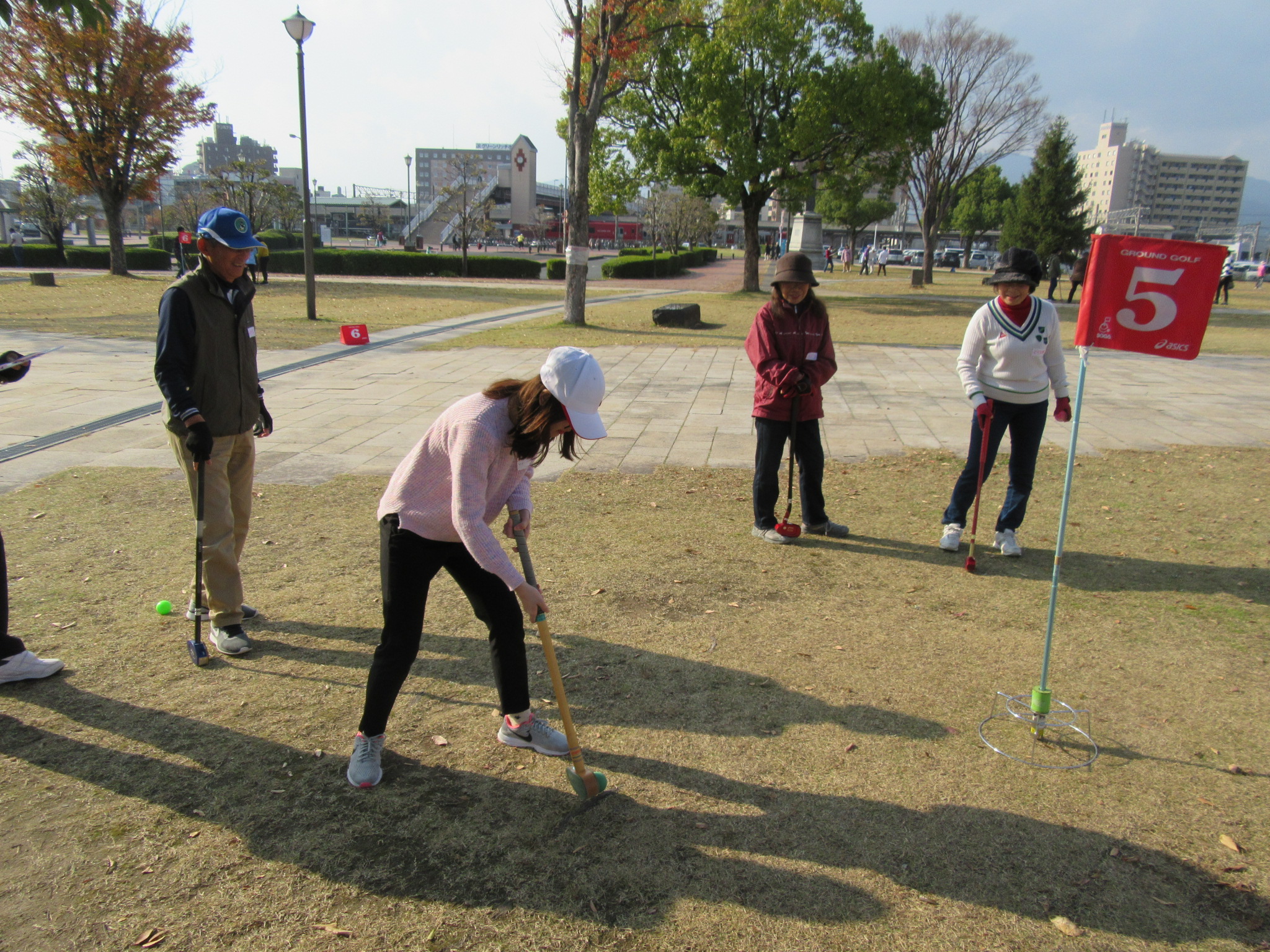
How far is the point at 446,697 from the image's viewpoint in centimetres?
344

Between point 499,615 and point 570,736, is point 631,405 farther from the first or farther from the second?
point 570,736

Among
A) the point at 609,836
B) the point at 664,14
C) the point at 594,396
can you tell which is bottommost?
the point at 609,836

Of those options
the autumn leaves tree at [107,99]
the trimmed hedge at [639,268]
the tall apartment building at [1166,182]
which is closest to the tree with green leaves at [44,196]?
the autumn leaves tree at [107,99]

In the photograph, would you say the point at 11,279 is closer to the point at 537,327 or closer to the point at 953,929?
the point at 537,327

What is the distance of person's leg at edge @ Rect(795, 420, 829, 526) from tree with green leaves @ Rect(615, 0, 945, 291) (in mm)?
19765

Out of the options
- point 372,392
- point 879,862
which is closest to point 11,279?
point 372,392

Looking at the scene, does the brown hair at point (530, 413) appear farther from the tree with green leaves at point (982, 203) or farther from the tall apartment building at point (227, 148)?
the tall apartment building at point (227, 148)

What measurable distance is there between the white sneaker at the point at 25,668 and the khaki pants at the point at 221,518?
63 cm

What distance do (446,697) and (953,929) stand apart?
2.04m

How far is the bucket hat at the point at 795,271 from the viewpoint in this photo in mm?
4898

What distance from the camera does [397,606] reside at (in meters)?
2.75

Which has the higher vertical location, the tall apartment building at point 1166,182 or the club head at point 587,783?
the tall apartment building at point 1166,182

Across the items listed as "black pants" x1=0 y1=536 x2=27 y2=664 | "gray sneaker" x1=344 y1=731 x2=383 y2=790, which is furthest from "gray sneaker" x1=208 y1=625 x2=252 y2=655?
"gray sneaker" x1=344 y1=731 x2=383 y2=790

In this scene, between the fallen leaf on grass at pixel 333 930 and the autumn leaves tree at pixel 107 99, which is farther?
the autumn leaves tree at pixel 107 99
